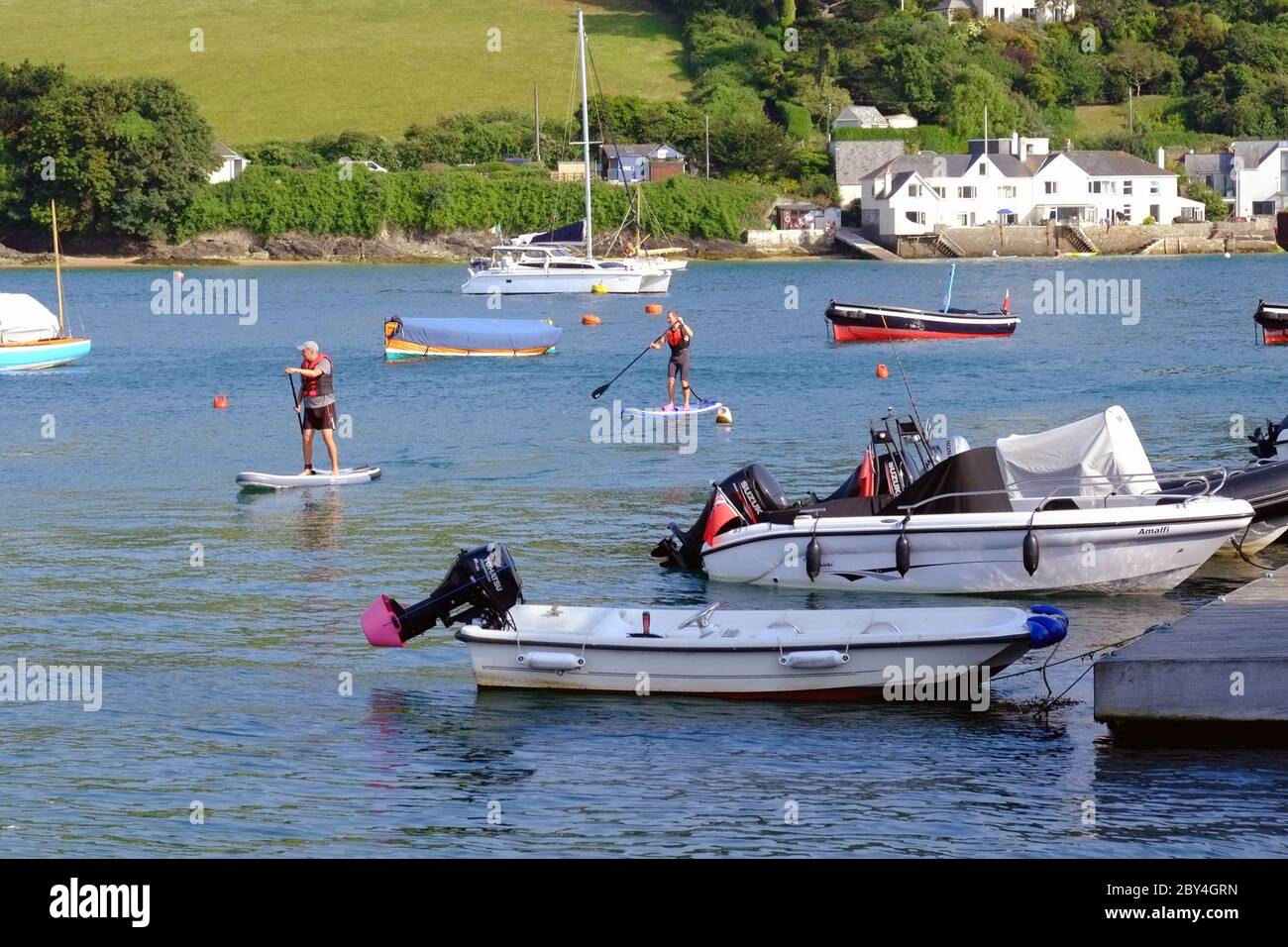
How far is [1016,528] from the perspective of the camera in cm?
1756

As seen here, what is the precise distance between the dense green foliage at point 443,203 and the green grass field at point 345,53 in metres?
12.3

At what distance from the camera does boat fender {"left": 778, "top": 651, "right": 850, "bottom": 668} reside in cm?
1415

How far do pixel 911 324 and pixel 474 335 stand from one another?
572 inches

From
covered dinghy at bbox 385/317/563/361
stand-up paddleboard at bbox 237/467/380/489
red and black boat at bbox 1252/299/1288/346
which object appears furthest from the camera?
red and black boat at bbox 1252/299/1288/346

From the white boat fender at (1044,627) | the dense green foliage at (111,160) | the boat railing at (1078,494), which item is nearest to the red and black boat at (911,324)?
the boat railing at (1078,494)

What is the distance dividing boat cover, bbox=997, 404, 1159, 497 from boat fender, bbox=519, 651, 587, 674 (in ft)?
18.7

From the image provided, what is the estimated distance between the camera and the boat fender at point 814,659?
1415cm

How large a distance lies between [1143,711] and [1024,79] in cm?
15840

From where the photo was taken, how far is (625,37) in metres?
170

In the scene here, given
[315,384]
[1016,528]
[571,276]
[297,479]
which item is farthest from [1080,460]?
[571,276]

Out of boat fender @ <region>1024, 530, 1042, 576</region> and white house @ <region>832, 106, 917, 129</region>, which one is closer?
boat fender @ <region>1024, 530, 1042, 576</region>

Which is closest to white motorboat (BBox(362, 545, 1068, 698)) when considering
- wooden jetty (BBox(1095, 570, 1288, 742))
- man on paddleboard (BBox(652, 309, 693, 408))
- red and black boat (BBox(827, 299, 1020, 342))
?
wooden jetty (BBox(1095, 570, 1288, 742))

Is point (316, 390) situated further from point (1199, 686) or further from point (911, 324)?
point (911, 324)

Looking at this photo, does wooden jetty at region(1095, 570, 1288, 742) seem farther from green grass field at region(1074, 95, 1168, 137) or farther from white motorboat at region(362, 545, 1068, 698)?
green grass field at region(1074, 95, 1168, 137)
